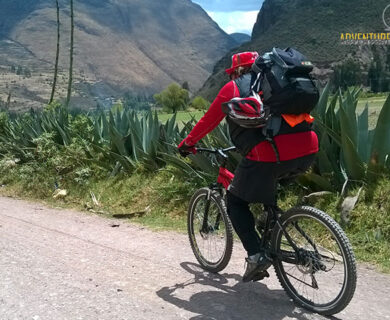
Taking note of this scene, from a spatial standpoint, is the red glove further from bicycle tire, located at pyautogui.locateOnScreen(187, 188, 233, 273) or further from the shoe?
the shoe

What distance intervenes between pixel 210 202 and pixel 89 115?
6951 mm

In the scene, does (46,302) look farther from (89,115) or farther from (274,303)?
(89,115)

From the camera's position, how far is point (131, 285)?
404 centimetres

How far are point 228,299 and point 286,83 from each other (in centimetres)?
161

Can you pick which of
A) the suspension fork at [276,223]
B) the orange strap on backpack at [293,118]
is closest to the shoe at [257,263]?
the suspension fork at [276,223]

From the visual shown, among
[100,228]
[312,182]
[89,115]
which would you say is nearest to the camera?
[312,182]

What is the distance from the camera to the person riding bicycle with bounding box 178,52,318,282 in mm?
3393

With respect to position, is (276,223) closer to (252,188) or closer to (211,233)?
(252,188)

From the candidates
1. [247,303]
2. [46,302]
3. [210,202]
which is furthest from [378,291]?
[46,302]

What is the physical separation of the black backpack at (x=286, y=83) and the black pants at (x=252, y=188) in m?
0.38

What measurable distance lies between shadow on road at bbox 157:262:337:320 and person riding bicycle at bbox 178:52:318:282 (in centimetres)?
21

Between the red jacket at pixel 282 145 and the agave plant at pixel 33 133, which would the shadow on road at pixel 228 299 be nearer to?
the red jacket at pixel 282 145

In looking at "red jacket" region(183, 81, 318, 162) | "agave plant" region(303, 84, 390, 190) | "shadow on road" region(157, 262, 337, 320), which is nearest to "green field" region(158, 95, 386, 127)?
"agave plant" region(303, 84, 390, 190)

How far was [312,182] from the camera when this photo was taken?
224 inches
